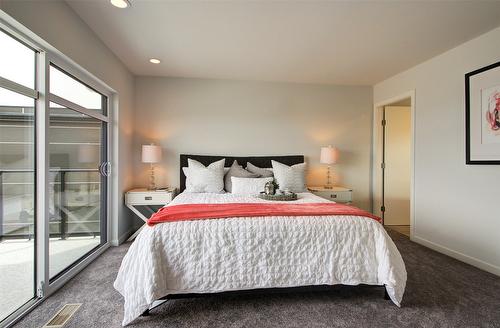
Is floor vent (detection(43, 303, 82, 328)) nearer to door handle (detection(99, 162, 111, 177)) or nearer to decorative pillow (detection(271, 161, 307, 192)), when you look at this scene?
door handle (detection(99, 162, 111, 177))

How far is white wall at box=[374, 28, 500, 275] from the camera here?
91.9 inches

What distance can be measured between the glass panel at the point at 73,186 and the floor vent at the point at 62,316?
48cm

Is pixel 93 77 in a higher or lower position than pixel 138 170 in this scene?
higher

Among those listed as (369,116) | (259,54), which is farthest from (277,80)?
(369,116)

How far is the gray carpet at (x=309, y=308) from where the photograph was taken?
5.18ft

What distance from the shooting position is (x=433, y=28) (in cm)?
225

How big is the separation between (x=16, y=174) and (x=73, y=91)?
39.4 inches

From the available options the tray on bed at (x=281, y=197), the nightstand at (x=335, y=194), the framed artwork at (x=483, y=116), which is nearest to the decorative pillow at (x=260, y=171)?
the nightstand at (x=335, y=194)

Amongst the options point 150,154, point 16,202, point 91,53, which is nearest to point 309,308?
point 16,202

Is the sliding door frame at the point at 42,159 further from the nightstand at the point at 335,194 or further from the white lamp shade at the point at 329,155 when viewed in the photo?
the white lamp shade at the point at 329,155

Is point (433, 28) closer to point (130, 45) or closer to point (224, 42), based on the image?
point (224, 42)

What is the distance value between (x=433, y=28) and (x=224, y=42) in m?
2.09

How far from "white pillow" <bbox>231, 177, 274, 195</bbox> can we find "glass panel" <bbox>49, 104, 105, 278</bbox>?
166 centimetres

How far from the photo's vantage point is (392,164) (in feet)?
12.7
